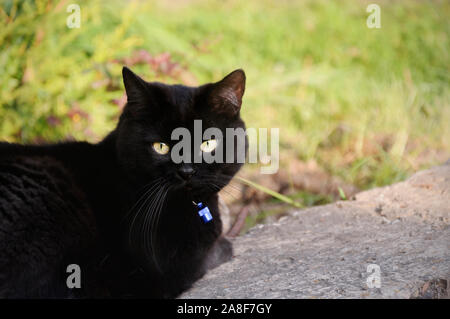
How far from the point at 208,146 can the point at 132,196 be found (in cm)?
33

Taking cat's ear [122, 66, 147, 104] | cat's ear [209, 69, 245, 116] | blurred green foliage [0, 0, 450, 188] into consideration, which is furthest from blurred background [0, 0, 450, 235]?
cat's ear [122, 66, 147, 104]

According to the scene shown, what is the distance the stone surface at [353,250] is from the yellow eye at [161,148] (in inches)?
20.0

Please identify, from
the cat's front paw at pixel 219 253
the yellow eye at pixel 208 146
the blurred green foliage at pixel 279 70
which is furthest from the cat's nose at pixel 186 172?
the blurred green foliage at pixel 279 70

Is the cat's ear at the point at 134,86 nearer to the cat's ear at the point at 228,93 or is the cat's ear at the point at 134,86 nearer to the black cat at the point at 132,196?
the black cat at the point at 132,196

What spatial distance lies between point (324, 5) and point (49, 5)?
299cm

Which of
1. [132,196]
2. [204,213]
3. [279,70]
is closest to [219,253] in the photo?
[204,213]

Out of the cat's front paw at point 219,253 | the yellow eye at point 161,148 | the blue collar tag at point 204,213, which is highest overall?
the yellow eye at point 161,148

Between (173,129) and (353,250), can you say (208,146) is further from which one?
(353,250)

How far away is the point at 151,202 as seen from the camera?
1.57 metres

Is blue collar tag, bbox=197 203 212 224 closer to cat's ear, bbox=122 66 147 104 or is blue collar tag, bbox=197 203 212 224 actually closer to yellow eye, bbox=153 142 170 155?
yellow eye, bbox=153 142 170 155

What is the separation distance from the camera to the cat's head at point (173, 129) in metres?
1.56

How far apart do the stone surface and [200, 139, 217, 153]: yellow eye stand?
478 mm

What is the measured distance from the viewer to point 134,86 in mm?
1592

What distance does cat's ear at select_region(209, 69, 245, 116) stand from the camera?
1.63 metres
